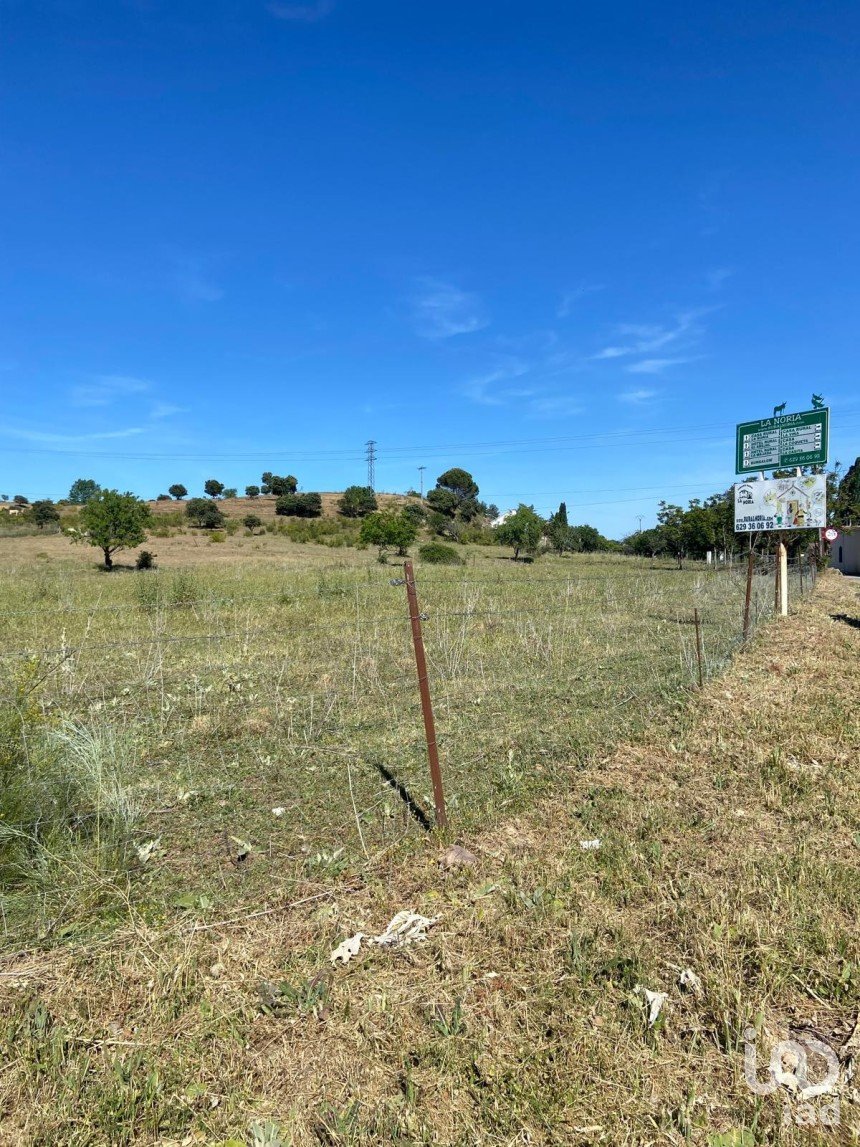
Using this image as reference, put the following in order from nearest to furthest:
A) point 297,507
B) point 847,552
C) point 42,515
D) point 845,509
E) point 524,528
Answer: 1. point 845,509
2. point 847,552
3. point 524,528
4. point 42,515
5. point 297,507

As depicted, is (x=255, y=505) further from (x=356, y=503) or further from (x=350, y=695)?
(x=350, y=695)

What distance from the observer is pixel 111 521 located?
25641mm

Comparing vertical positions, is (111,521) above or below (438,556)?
above

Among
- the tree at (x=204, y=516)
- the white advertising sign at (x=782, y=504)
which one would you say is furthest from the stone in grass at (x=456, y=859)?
the tree at (x=204, y=516)

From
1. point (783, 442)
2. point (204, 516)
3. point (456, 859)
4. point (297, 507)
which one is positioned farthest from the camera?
point (297, 507)

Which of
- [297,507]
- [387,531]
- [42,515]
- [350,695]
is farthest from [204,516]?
[350,695]

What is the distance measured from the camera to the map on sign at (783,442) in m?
11.8

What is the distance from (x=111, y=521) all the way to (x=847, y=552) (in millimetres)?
39332

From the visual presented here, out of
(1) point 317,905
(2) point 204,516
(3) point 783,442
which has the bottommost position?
(1) point 317,905

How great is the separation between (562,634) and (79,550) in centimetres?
3048

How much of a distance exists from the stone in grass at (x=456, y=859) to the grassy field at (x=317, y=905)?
95mm

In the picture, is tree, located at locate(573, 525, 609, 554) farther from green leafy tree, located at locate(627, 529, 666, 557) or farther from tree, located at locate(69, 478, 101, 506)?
tree, located at locate(69, 478, 101, 506)

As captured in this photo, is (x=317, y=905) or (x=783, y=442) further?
(x=783, y=442)

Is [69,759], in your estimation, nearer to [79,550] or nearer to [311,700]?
[311,700]
